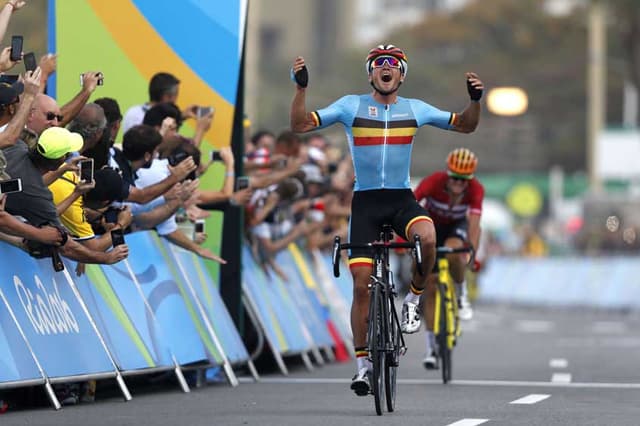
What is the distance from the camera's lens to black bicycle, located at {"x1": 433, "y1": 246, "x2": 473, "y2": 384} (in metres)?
17.2

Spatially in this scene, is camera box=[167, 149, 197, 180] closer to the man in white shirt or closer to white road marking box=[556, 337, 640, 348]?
the man in white shirt

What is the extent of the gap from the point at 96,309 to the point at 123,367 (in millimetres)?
449

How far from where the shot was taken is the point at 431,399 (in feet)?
48.8

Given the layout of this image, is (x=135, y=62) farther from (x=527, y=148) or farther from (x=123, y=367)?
(x=527, y=148)

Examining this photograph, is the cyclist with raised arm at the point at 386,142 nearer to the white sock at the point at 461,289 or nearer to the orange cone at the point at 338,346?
the white sock at the point at 461,289

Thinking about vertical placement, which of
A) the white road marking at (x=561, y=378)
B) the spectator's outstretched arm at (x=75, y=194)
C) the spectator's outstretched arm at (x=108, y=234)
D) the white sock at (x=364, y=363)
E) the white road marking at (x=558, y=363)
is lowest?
the white road marking at (x=558, y=363)

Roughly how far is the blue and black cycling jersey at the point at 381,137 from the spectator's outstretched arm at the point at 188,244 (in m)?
2.39

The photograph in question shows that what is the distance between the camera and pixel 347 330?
23.3 metres

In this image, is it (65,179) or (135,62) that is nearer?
(65,179)

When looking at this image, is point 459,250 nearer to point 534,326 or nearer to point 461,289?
point 461,289

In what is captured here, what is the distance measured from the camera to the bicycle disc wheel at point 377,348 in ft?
43.3

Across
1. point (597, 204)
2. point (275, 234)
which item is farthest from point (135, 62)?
point (597, 204)

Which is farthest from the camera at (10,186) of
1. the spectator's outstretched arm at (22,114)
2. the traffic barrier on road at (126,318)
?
the traffic barrier on road at (126,318)

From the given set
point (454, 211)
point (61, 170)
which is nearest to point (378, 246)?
point (61, 170)
